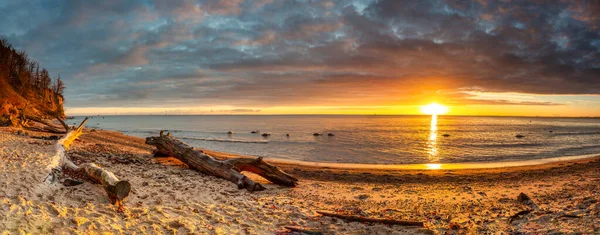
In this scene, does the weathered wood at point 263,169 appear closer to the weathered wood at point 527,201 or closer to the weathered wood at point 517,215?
the weathered wood at point 517,215

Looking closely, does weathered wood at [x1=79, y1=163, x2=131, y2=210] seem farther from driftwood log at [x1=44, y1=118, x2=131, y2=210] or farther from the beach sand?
the beach sand

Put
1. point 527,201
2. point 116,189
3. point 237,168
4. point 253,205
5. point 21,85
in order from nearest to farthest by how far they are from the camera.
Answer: point 116,189 → point 253,205 → point 527,201 → point 237,168 → point 21,85

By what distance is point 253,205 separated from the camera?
27.5 feet

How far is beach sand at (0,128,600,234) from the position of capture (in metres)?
5.57

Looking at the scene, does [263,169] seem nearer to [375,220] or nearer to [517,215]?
[375,220]

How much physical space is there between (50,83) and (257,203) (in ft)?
282

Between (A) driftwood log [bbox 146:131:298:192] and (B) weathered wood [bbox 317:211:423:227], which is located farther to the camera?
(A) driftwood log [bbox 146:131:298:192]

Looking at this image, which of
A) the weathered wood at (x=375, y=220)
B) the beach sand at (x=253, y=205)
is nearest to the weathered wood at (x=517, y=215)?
the beach sand at (x=253, y=205)

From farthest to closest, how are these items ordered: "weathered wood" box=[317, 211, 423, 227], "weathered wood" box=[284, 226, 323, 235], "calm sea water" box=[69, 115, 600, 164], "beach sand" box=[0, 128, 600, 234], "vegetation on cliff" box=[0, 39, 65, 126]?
"vegetation on cliff" box=[0, 39, 65, 126], "calm sea water" box=[69, 115, 600, 164], "weathered wood" box=[317, 211, 423, 227], "weathered wood" box=[284, 226, 323, 235], "beach sand" box=[0, 128, 600, 234]

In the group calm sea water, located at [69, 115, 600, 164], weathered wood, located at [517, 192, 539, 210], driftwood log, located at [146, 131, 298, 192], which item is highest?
driftwood log, located at [146, 131, 298, 192]

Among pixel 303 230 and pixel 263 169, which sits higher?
pixel 263 169

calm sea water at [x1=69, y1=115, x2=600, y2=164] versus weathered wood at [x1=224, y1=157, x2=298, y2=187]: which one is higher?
weathered wood at [x1=224, y1=157, x2=298, y2=187]

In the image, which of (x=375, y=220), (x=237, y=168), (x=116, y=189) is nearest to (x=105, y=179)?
(x=116, y=189)

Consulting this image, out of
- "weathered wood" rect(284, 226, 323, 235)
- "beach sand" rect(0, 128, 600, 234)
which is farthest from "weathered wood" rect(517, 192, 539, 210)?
"weathered wood" rect(284, 226, 323, 235)
